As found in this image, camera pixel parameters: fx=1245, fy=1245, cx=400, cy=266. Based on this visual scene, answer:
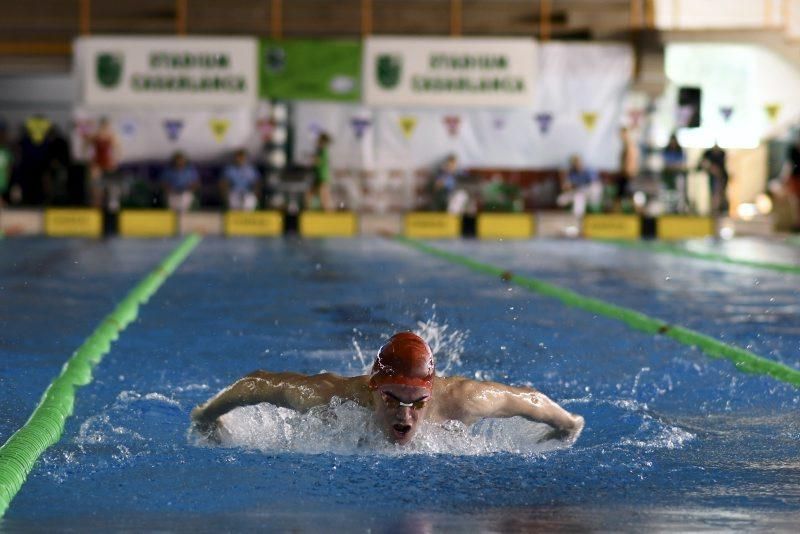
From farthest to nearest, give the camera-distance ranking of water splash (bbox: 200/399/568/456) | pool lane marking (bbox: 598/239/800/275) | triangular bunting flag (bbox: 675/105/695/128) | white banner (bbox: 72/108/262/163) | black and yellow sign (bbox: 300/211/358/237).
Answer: triangular bunting flag (bbox: 675/105/695/128), white banner (bbox: 72/108/262/163), black and yellow sign (bbox: 300/211/358/237), pool lane marking (bbox: 598/239/800/275), water splash (bbox: 200/399/568/456)

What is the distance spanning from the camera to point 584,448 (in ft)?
12.4

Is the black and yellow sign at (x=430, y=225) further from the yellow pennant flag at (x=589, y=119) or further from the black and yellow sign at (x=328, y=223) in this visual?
the yellow pennant flag at (x=589, y=119)

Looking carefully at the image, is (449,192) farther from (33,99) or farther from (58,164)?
(33,99)

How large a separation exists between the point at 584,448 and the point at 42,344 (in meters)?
3.01

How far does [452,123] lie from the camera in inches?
674

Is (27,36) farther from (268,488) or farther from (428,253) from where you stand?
(268,488)

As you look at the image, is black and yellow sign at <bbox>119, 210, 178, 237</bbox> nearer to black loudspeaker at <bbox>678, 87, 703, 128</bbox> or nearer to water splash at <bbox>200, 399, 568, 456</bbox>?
black loudspeaker at <bbox>678, 87, 703, 128</bbox>

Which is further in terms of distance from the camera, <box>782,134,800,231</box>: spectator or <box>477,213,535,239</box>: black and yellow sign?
<box>477,213,535,239</box>: black and yellow sign

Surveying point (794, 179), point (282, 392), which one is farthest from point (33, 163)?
point (282, 392)

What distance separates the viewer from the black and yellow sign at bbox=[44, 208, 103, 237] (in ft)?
51.3

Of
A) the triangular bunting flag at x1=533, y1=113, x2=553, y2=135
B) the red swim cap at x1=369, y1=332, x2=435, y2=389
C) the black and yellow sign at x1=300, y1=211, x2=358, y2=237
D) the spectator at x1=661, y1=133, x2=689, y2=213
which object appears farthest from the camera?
the triangular bunting flag at x1=533, y1=113, x2=553, y2=135

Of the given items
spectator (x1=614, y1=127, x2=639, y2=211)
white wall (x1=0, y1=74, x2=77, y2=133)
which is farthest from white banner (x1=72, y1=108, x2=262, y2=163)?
spectator (x1=614, y1=127, x2=639, y2=211)

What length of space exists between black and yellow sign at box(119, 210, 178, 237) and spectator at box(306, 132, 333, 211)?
192 centimetres

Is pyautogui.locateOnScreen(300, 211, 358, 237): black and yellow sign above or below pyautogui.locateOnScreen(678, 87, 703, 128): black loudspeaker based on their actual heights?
below
